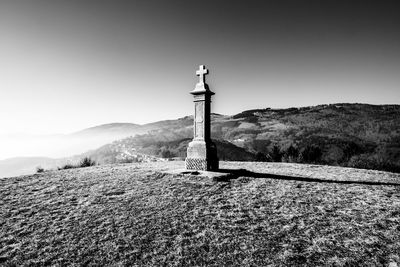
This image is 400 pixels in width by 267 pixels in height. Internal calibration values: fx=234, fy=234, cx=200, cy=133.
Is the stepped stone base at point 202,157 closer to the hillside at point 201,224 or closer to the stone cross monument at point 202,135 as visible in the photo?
the stone cross monument at point 202,135

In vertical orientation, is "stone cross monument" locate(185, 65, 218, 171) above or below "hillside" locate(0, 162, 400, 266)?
above

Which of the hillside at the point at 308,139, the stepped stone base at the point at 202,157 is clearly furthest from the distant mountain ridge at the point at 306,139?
the stepped stone base at the point at 202,157

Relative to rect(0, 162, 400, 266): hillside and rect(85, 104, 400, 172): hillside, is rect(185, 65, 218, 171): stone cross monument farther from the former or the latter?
rect(85, 104, 400, 172): hillside

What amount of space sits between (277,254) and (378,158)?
41.0ft

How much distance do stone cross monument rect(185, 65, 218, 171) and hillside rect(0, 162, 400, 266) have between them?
1525 millimetres

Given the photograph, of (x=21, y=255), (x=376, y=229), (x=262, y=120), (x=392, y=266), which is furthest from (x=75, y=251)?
(x=262, y=120)

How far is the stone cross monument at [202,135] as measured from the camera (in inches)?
311

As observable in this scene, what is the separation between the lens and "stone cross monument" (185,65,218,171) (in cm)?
789

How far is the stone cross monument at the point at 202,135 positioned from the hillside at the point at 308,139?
705 centimetres

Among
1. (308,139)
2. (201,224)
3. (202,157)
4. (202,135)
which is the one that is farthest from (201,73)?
(308,139)

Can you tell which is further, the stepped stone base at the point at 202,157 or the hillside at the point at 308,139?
the hillside at the point at 308,139

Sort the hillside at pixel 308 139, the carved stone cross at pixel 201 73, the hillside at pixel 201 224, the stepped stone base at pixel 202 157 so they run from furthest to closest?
the hillside at pixel 308 139, the carved stone cross at pixel 201 73, the stepped stone base at pixel 202 157, the hillside at pixel 201 224

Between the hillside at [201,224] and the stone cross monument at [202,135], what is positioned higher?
the stone cross monument at [202,135]

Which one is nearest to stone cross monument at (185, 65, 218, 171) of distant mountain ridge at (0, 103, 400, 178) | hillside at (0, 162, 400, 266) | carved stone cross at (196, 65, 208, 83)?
carved stone cross at (196, 65, 208, 83)
